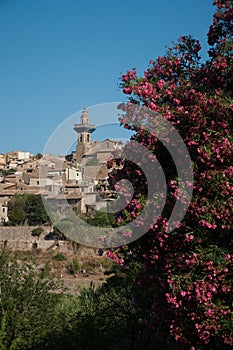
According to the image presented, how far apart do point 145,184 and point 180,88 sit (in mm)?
1472

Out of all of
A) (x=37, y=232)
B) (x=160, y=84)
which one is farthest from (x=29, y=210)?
(x=160, y=84)

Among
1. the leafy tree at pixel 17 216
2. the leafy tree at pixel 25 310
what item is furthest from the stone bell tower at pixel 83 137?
the leafy tree at pixel 25 310

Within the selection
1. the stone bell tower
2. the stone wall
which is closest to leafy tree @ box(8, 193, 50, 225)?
the stone wall

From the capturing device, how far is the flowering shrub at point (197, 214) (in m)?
5.67

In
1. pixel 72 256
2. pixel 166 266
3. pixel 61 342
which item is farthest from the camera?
pixel 72 256

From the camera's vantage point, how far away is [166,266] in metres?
6.05

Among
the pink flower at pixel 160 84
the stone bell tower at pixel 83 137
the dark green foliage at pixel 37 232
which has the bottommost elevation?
the dark green foliage at pixel 37 232

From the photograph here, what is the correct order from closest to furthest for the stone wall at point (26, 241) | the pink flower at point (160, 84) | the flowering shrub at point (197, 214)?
the flowering shrub at point (197, 214)
the pink flower at point (160, 84)
the stone wall at point (26, 241)

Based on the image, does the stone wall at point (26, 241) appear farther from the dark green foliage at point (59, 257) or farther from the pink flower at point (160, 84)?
the pink flower at point (160, 84)

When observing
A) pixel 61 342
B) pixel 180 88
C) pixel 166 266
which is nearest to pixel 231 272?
pixel 166 266

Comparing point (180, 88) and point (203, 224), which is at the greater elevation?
point (180, 88)

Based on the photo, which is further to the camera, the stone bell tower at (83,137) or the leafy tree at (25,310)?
the stone bell tower at (83,137)

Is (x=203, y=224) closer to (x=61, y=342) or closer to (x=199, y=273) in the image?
(x=199, y=273)

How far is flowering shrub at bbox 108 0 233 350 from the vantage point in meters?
5.67
